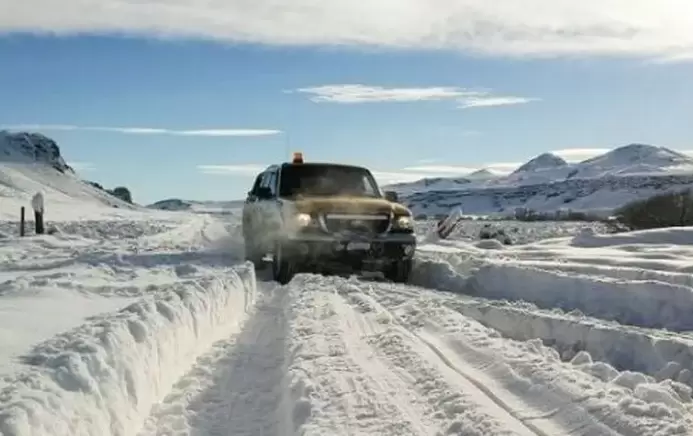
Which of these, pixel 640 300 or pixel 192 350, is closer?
pixel 192 350

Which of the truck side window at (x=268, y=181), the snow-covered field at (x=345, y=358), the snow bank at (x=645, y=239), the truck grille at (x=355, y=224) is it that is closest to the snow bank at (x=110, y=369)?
the snow-covered field at (x=345, y=358)

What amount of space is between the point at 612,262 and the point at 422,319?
6.36 metres

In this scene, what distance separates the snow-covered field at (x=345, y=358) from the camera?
4758 mm

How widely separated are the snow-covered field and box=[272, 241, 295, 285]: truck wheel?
145 centimetres

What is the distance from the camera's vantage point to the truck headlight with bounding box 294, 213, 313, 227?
1321 cm

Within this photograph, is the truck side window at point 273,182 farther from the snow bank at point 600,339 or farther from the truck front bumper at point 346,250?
the snow bank at point 600,339

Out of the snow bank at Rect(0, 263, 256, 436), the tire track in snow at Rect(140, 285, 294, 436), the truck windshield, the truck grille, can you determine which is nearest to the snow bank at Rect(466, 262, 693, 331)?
the truck grille

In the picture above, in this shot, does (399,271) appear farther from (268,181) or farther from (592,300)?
(592,300)

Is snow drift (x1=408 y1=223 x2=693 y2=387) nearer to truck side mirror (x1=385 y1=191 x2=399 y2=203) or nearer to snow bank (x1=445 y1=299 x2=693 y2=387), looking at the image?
snow bank (x1=445 y1=299 x2=693 y2=387)

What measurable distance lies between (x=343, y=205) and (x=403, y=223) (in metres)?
1.00

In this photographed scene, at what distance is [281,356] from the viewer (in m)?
7.22

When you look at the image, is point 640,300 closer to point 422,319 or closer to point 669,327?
point 669,327

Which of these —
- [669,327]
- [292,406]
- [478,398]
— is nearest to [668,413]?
[478,398]

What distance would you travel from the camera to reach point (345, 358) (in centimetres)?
665
